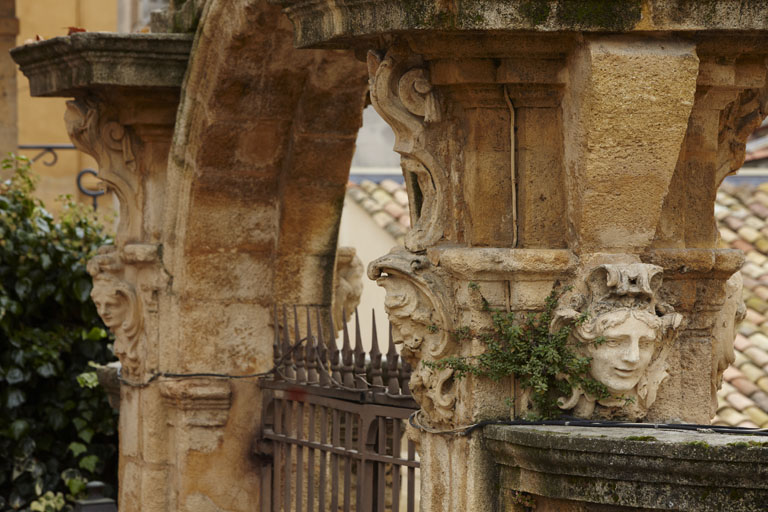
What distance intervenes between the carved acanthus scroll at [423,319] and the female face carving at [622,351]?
404mm

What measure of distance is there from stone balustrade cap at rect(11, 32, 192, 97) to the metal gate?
1.13 m

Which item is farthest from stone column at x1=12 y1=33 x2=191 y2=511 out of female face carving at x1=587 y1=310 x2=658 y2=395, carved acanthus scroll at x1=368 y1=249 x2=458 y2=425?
female face carving at x1=587 y1=310 x2=658 y2=395

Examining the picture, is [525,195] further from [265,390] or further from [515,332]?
[265,390]

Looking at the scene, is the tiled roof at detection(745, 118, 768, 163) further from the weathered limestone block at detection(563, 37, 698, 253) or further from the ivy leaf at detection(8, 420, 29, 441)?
the weathered limestone block at detection(563, 37, 698, 253)

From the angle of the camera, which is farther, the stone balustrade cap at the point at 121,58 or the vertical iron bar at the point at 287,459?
the vertical iron bar at the point at 287,459

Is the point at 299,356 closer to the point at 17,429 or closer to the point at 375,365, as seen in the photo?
the point at 375,365

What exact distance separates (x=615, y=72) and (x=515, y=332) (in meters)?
0.69

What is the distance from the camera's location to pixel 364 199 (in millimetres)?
10609

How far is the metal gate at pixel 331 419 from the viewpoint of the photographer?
4777 mm

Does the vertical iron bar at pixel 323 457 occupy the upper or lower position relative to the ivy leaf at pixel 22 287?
lower

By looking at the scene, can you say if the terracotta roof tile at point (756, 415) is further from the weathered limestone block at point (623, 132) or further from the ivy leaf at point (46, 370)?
the weathered limestone block at point (623, 132)

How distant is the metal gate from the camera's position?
4.78 m

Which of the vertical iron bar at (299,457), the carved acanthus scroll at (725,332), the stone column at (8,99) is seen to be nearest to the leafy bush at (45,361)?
the vertical iron bar at (299,457)

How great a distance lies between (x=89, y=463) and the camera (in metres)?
7.33
